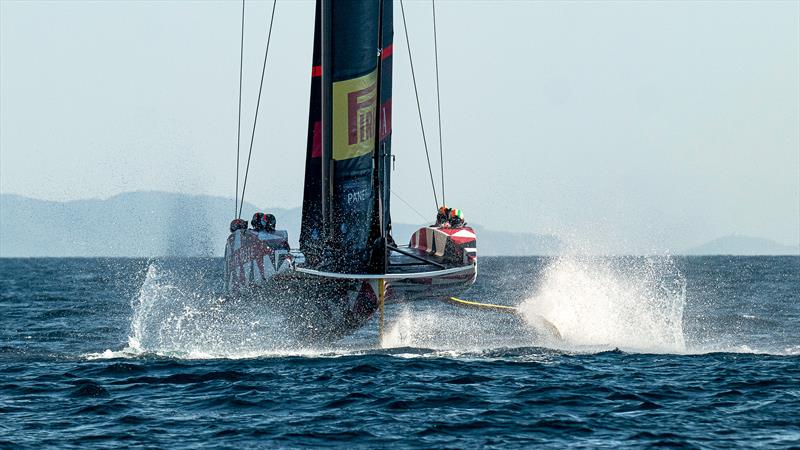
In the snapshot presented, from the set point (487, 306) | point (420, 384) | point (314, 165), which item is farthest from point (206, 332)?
point (420, 384)

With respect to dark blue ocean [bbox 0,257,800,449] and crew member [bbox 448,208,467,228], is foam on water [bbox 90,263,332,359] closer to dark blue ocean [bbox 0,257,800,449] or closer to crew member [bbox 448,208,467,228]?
dark blue ocean [bbox 0,257,800,449]

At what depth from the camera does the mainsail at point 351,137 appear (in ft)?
62.0

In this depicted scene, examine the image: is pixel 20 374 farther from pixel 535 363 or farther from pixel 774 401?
pixel 774 401

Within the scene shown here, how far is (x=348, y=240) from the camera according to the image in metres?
19.3

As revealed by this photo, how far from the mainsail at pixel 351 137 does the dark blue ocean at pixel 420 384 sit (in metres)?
1.93

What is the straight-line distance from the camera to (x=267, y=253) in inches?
742

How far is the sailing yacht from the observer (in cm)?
1888

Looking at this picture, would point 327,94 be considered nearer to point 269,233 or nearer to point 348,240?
point 348,240

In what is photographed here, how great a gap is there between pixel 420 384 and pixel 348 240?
4.78 meters

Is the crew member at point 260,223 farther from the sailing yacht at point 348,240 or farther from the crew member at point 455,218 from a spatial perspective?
the crew member at point 455,218

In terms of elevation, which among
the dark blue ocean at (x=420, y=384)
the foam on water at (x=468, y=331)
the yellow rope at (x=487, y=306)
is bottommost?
the dark blue ocean at (x=420, y=384)

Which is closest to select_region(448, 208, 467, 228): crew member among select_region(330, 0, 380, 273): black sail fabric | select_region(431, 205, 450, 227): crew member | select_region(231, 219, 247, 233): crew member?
select_region(431, 205, 450, 227): crew member

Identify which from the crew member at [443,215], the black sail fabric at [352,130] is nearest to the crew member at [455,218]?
the crew member at [443,215]

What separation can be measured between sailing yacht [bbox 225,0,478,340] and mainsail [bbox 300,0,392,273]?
0.02 meters
